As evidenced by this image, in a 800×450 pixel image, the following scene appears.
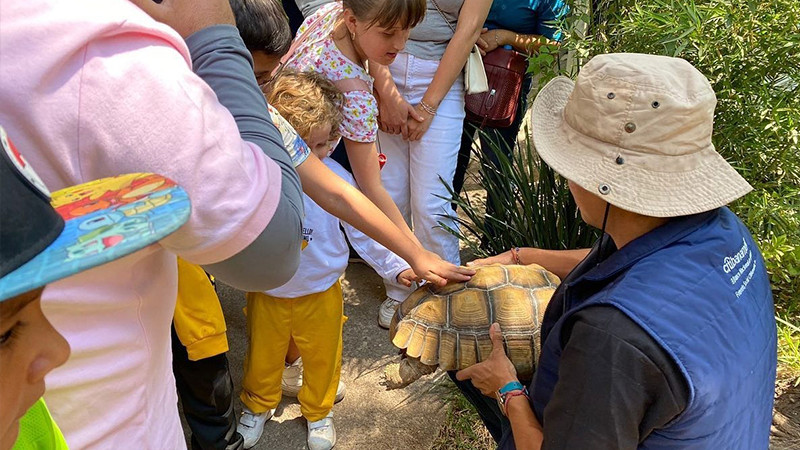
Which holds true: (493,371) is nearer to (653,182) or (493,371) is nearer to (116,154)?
(653,182)

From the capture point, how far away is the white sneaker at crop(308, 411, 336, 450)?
2.77 meters

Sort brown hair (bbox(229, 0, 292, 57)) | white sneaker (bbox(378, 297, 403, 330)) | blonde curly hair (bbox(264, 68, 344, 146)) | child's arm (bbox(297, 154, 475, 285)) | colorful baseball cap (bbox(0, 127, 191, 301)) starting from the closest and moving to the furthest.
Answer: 1. colorful baseball cap (bbox(0, 127, 191, 301))
2. brown hair (bbox(229, 0, 292, 57))
3. child's arm (bbox(297, 154, 475, 285))
4. blonde curly hair (bbox(264, 68, 344, 146))
5. white sneaker (bbox(378, 297, 403, 330))

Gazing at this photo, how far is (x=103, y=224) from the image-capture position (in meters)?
0.61

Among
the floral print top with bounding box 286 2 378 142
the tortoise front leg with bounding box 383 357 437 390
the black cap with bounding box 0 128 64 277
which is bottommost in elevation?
the tortoise front leg with bounding box 383 357 437 390

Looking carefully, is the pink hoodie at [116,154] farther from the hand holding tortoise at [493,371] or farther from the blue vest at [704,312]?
the hand holding tortoise at [493,371]

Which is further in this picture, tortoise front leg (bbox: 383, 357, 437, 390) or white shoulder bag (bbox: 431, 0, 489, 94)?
white shoulder bag (bbox: 431, 0, 489, 94)

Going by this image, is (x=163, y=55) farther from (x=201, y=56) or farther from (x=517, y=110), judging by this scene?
(x=517, y=110)

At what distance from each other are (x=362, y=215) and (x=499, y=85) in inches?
66.1

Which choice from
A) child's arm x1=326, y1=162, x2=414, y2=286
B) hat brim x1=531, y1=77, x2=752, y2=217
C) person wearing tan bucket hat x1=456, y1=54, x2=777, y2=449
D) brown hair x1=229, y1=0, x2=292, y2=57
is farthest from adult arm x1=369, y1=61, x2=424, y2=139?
hat brim x1=531, y1=77, x2=752, y2=217

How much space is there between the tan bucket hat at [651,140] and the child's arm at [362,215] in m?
0.85

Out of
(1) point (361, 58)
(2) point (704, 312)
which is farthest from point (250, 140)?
(1) point (361, 58)

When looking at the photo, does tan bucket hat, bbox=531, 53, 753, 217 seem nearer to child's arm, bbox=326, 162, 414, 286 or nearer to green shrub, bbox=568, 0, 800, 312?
green shrub, bbox=568, 0, 800, 312

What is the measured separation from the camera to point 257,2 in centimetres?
207

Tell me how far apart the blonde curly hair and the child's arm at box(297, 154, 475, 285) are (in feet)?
0.70
